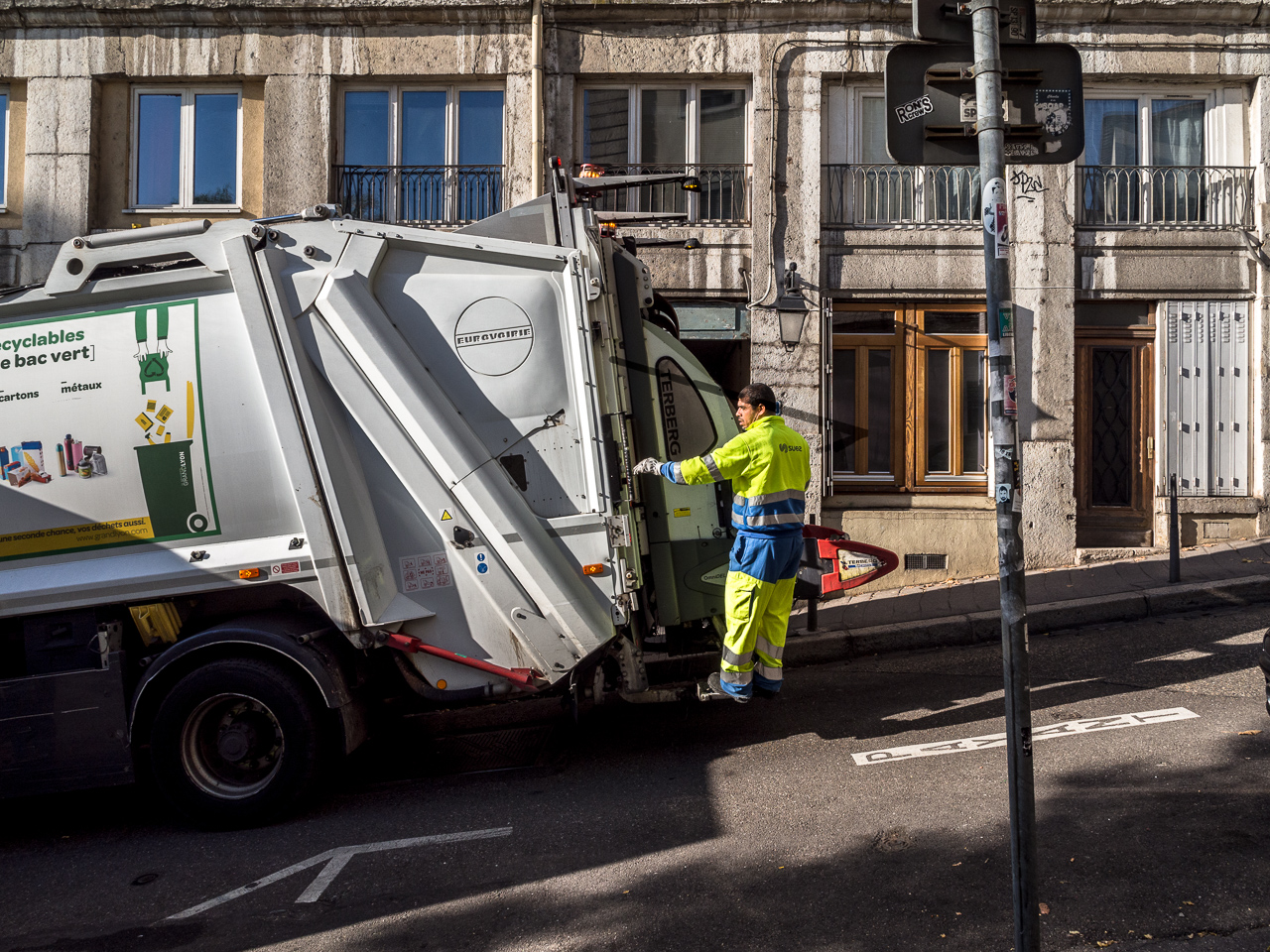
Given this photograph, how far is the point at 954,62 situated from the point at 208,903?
4.03m

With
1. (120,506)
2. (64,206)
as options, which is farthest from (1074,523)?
(64,206)

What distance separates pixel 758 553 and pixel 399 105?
775cm

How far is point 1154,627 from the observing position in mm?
7297

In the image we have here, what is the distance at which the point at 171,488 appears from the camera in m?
4.77

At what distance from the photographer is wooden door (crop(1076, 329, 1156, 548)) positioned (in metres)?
10.4

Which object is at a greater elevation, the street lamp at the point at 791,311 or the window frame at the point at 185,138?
the window frame at the point at 185,138

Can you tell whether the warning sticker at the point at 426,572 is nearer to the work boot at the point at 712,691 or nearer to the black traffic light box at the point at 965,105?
the work boot at the point at 712,691

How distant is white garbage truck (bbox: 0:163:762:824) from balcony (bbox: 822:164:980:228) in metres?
6.18

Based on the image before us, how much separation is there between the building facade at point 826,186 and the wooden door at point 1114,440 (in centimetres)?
3

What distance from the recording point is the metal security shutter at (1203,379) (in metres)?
10.2

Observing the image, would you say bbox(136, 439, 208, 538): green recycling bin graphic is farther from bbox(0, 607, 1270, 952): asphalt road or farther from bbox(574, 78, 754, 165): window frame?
bbox(574, 78, 754, 165): window frame

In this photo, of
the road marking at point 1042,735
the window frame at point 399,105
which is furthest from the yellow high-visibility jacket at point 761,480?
the window frame at point 399,105

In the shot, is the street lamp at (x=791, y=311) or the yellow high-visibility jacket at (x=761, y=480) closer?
the yellow high-visibility jacket at (x=761, y=480)

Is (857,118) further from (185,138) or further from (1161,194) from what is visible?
(185,138)
